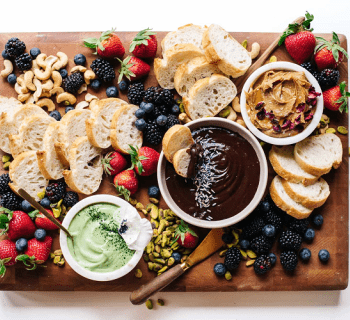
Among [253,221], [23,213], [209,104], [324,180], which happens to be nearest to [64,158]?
[23,213]

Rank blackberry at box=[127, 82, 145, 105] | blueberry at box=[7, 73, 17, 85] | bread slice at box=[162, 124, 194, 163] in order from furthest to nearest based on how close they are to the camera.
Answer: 1. blueberry at box=[7, 73, 17, 85]
2. blackberry at box=[127, 82, 145, 105]
3. bread slice at box=[162, 124, 194, 163]

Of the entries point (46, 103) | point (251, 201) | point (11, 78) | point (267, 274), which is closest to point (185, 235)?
point (251, 201)

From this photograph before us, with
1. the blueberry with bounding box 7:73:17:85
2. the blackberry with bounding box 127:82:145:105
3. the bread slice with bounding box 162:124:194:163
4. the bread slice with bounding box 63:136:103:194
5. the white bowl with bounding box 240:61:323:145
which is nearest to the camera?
the bread slice with bounding box 162:124:194:163

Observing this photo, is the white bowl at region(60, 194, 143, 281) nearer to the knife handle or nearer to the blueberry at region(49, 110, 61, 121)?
the knife handle

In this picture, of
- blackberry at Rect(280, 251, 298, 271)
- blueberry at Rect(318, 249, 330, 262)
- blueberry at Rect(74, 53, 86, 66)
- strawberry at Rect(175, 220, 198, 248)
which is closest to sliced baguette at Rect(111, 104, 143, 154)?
blueberry at Rect(74, 53, 86, 66)

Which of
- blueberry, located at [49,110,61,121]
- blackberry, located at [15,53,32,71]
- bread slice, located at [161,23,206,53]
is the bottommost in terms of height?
blueberry, located at [49,110,61,121]

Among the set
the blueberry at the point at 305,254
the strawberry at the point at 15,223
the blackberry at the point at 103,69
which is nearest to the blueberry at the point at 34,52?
the blackberry at the point at 103,69

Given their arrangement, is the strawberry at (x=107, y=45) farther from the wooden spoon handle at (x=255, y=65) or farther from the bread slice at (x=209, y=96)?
the wooden spoon handle at (x=255, y=65)
